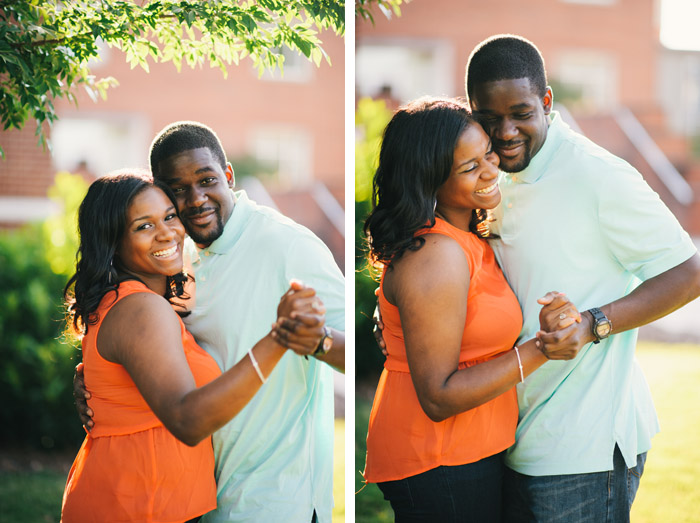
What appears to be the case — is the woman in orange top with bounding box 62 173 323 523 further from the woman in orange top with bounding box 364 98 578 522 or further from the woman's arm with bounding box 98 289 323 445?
the woman in orange top with bounding box 364 98 578 522

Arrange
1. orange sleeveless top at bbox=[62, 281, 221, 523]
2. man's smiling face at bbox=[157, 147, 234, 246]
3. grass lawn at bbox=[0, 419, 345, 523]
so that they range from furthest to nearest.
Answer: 1. grass lawn at bbox=[0, 419, 345, 523]
2. man's smiling face at bbox=[157, 147, 234, 246]
3. orange sleeveless top at bbox=[62, 281, 221, 523]

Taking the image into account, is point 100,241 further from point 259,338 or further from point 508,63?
point 508,63

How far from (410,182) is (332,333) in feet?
1.77

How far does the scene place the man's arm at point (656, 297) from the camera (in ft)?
6.38

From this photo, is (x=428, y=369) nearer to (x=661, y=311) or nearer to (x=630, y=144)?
(x=661, y=311)

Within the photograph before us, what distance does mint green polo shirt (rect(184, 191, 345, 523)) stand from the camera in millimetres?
2162

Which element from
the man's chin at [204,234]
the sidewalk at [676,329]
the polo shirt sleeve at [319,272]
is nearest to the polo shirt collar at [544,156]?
the polo shirt sleeve at [319,272]

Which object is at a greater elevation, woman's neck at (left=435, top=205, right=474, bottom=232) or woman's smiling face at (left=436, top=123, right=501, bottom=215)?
woman's smiling face at (left=436, top=123, right=501, bottom=215)

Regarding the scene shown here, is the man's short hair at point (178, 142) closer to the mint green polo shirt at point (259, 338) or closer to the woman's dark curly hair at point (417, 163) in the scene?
the mint green polo shirt at point (259, 338)

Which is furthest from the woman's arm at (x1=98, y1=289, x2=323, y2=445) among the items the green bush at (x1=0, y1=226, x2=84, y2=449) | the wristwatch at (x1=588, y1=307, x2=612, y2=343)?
the green bush at (x1=0, y1=226, x2=84, y2=449)

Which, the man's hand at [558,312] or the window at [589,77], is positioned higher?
the window at [589,77]

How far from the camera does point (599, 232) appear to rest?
200cm

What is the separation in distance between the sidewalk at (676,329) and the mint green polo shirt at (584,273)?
255 centimetres

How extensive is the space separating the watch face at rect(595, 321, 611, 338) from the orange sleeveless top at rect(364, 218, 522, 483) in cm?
21
